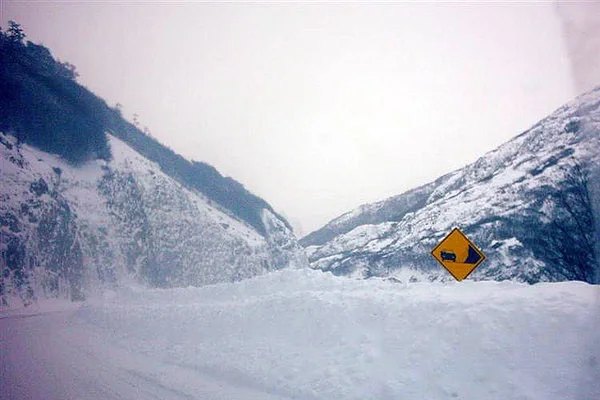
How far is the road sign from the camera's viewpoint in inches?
360

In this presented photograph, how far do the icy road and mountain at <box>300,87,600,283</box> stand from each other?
21.0 metres

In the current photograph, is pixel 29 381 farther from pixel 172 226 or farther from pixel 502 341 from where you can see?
pixel 172 226

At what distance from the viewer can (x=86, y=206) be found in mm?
51562

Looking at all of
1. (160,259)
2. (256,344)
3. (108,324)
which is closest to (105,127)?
(160,259)

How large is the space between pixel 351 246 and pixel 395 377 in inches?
4734

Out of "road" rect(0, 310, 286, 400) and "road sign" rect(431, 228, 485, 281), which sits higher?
"road sign" rect(431, 228, 485, 281)

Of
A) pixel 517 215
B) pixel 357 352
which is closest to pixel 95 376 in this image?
pixel 357 352

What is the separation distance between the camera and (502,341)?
779 cm

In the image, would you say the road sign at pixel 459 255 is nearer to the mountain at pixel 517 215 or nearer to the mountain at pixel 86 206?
the mountain at pixel 517 215

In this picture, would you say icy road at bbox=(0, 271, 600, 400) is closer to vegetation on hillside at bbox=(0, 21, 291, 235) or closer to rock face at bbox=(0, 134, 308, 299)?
rock face at bbox=(0, 134, 308, 299)

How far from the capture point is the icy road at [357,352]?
7180 millimetres

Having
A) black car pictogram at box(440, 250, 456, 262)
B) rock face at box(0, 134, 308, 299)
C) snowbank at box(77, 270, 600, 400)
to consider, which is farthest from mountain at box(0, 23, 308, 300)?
black car pictogram at box(440, 250, 456, 262)

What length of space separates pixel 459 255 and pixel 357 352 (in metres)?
3.34

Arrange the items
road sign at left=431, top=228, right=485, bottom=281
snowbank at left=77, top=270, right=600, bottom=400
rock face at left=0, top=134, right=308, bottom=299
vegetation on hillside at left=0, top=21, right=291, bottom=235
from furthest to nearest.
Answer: vegetation on hillside at left=0, top=21, right=291, bottom=235, rock face at left=0, top=134, right=308, bottom=299, road sign at left=431, top=228, right=485, bottom=281, snowbank at left=77, top=270, right=600, bottom=400
